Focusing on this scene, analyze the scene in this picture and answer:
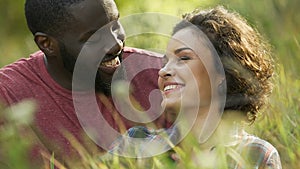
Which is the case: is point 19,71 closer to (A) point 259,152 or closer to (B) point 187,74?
(B) point 187,74

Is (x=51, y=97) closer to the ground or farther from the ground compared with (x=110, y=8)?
closer to the ground

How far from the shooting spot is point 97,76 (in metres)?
2.33

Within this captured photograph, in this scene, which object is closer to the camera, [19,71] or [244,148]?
[244,148]

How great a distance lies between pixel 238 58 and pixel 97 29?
1.77ft

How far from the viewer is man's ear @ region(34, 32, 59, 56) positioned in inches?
94.3

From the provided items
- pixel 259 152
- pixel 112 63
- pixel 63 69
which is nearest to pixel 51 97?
pixel 63 69

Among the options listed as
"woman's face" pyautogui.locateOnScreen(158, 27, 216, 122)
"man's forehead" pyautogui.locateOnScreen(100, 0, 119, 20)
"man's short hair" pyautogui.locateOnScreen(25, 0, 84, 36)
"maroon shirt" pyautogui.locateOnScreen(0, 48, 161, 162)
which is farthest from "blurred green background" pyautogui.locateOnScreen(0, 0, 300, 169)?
"man's short hair" pyautogui.locateOnScreen(25, 0, 84, 36)

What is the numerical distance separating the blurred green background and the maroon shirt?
0.41 meters

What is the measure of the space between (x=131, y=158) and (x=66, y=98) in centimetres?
66

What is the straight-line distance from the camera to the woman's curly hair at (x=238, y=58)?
1.92 metres

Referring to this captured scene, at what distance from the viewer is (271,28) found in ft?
9.77

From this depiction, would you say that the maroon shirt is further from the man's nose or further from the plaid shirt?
the plaid shirt

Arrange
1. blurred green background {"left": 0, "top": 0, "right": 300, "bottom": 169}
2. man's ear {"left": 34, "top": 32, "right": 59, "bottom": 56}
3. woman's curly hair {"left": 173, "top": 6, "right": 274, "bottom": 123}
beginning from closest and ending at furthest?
woman's curly hair {"left": 173, "top": 6, "right": 274, "bottom": 123} → blurred green background {"left": 0, "top": 0, "right": 300, "bottom": 169} → man's ear {"left": 34, "top": 32, "right": 59, "bottom": 56}

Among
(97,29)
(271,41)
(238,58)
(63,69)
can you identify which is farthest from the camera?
(271,41)
